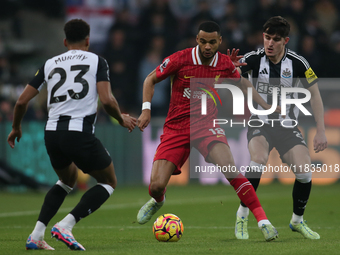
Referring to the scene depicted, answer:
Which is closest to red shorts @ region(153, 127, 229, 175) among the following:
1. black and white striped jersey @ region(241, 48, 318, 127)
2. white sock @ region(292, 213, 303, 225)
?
black and white striped jersey @ region(241, 48, 318, 127)

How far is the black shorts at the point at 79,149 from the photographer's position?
5152 millimetres

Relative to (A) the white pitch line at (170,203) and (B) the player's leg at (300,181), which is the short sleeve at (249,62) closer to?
(B) the player's leg at (300,181)

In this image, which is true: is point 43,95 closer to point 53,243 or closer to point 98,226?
point 98,226

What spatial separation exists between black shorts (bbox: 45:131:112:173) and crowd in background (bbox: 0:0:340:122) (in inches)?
323

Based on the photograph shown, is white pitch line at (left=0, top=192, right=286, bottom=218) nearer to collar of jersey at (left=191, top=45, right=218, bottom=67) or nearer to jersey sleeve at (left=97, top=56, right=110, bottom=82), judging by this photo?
collar of jersey at (left=191, top=45, right=218, bottom=67)

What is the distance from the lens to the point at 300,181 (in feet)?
20.8

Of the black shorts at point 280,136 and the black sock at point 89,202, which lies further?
the black shorts at point 280,136

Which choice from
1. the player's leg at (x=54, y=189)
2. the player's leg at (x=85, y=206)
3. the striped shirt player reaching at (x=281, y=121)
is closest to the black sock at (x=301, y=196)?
the striped shirt player reaching at (x=281, y=121)

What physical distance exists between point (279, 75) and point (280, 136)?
2.19 feet

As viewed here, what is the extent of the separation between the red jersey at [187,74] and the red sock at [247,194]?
2.48 ft

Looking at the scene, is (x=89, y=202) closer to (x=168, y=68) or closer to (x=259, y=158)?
(x=168, y=68)

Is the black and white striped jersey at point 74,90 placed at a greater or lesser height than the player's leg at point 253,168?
greater

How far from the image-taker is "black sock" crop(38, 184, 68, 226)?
5352mm

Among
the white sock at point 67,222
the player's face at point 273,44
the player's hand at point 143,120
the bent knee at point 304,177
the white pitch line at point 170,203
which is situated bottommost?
the white pitch line at point 170,203
